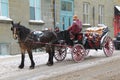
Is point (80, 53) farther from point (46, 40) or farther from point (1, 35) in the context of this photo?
point (1, 35)

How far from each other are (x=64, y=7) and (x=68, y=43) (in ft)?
35.4

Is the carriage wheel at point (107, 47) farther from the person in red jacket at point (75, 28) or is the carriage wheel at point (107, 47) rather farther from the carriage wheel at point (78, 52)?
the person in red jacket at point (75, 28)

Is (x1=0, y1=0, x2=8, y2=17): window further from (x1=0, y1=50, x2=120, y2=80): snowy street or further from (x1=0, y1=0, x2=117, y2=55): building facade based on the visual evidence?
(x1=0, y1=50, x2=120, y2=80): snowy street

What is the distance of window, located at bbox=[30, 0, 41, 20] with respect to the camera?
23237mm

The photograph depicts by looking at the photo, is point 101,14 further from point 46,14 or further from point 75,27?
point 75,27

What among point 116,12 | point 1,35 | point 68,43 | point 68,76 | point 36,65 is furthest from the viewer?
point 116,12

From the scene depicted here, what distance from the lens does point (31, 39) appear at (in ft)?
49.3

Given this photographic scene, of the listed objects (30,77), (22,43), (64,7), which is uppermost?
(64,7)

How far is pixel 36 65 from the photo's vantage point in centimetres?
1568

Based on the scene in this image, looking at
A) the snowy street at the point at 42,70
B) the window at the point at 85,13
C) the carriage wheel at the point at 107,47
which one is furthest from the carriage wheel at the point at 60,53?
the window at the point at 85,13

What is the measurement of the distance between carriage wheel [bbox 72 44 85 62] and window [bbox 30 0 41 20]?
7301mm

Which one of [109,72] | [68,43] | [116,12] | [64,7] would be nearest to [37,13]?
[64,7]

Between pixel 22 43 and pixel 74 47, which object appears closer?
pixel 22 43

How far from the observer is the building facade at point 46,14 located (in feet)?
68.2
